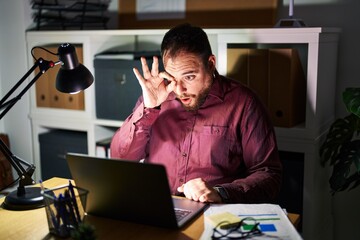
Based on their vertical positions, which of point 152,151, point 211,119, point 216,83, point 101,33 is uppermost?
point 101,33

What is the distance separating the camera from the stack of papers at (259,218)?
1149mm

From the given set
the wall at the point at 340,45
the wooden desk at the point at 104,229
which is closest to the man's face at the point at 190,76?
the wooden desk at the point at 104,229

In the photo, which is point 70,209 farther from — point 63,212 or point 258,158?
→ point 258,158

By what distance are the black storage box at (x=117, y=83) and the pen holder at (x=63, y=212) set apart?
124 centimetres

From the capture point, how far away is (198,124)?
1.78m

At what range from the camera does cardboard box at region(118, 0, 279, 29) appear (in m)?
2.34

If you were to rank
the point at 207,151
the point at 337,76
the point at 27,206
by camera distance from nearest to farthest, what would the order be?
the point at 27,206 → the point at 207,151 → the point at 337,76

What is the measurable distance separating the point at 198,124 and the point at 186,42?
312mm

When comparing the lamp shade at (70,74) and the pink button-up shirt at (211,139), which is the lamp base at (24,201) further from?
the pink button-up shirt at (211,139)

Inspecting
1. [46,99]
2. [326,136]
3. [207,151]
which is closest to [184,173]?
[207,151]

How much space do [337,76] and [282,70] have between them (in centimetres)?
42

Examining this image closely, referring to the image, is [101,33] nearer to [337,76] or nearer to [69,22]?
[69,22]

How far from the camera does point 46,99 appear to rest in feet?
9.04

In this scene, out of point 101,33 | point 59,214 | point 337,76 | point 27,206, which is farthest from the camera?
point 101,33
